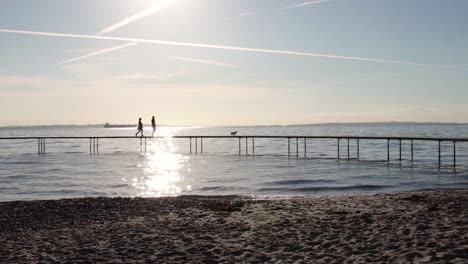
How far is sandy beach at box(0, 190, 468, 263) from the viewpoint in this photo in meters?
7.50

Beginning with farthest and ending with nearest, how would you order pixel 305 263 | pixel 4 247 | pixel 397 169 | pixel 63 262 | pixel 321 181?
pixel 397 169, pixel 321 181, pixel 4 247, pixel 63 262, pixel 305 263

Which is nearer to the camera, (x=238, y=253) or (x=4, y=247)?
(x=238, y=253)

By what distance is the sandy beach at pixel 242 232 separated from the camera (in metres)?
7.50

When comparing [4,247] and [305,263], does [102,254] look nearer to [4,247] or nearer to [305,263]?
[4,247]

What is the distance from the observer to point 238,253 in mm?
7777

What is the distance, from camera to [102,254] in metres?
7.91

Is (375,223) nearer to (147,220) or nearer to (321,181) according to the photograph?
(147,220)

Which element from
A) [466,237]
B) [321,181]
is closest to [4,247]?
[466,237]

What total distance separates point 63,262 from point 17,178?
730 inches

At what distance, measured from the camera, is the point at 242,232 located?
367 inches

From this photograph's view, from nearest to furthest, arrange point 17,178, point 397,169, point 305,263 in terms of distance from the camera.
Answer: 1. point 305,263
2. point 17,178
3. point 397,169

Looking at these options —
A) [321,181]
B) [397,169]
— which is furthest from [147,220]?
[397,169]

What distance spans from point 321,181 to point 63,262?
15601 millimetres

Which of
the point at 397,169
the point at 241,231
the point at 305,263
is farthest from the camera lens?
the point at 397,169
